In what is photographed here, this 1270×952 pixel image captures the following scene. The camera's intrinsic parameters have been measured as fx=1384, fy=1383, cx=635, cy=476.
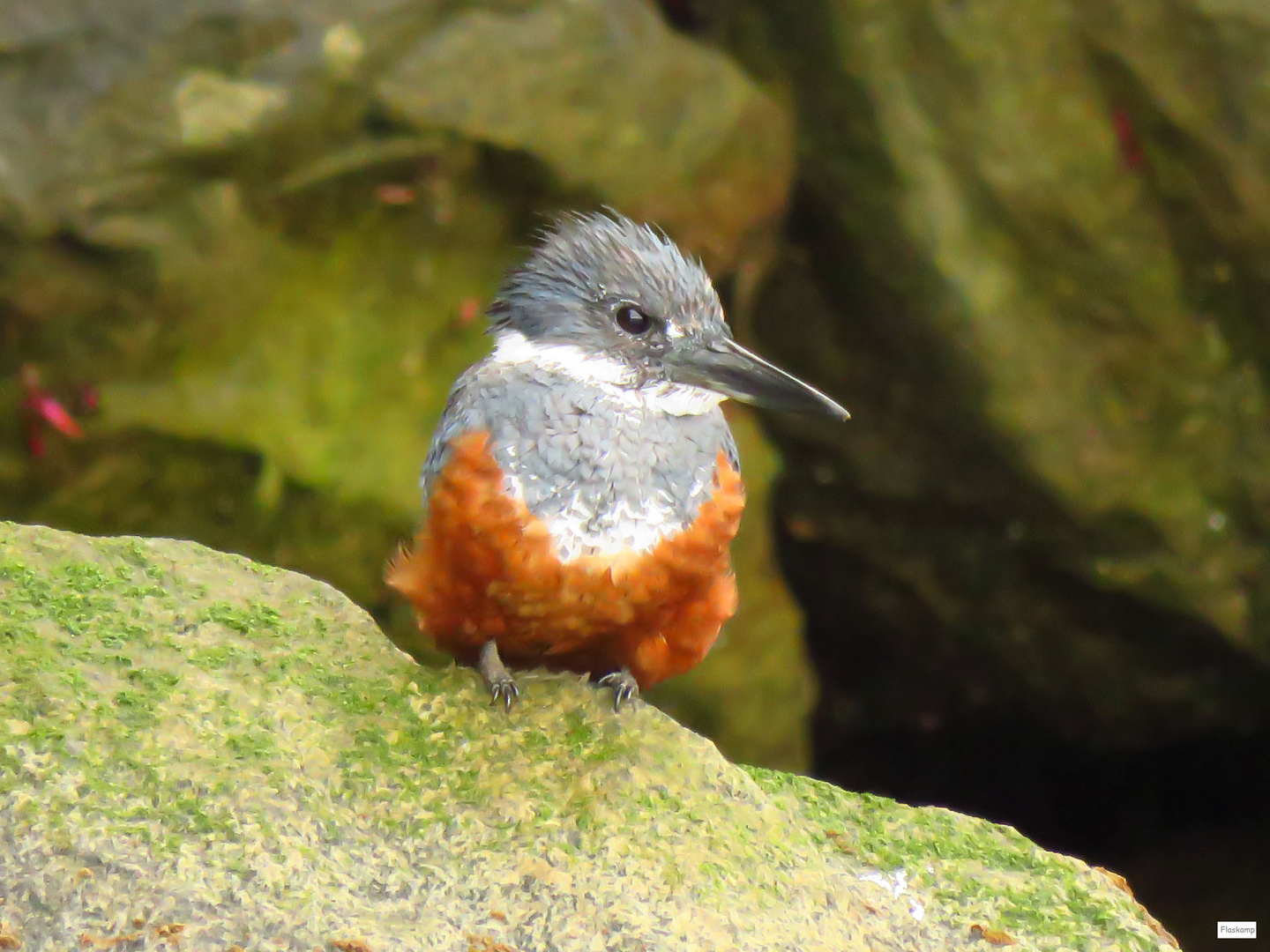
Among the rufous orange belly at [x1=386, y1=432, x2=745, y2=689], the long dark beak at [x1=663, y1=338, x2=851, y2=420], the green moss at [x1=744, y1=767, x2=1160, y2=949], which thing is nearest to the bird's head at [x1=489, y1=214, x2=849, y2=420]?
the long dark beak at [x1=663, y1=338, x2=851, y2=420]

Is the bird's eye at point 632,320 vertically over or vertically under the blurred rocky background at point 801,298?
over

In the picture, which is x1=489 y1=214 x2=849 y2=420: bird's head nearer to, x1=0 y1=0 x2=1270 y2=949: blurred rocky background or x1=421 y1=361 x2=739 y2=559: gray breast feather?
x1=421 y1=361 x2=739 y2=559: gray breast feather

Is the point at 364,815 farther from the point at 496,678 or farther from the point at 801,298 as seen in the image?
the point at 801,298

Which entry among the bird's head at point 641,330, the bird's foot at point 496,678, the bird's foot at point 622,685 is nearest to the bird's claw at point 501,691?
the bird's foot at point 496,678

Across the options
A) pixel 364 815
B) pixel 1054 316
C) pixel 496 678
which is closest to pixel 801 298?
pixel 1054 316

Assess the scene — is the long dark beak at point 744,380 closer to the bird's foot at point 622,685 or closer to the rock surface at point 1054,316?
the bird's foot at point 622,685

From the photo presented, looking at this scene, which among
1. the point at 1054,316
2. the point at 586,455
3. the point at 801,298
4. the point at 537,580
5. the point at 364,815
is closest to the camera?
the point at 364,815

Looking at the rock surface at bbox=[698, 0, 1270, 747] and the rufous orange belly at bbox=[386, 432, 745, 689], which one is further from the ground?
the rufous orange belly at bbox=[386, 432, 745, 689]

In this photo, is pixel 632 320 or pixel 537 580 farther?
pixel 632 320
